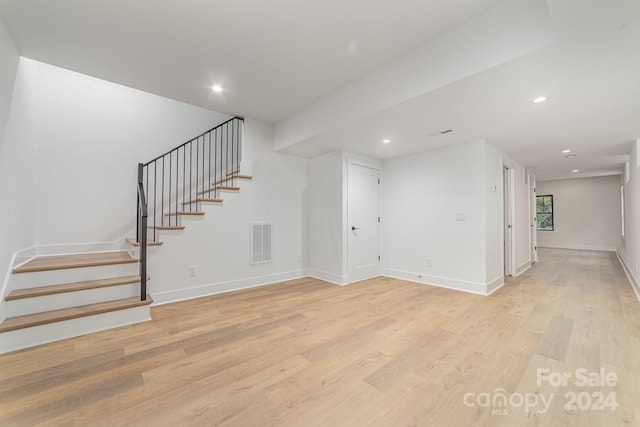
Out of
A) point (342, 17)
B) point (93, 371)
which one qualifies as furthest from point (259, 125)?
point (93, 371)

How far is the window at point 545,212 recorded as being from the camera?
30.7 feet

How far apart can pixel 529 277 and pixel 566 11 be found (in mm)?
4811

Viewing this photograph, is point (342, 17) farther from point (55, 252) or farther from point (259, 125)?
point (55, 252)

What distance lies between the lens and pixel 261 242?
4375 mm

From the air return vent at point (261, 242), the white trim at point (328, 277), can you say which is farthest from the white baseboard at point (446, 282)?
the air return vent at point (261, 242)

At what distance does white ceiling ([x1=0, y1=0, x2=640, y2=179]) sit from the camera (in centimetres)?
190

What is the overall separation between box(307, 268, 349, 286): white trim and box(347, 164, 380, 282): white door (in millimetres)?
171

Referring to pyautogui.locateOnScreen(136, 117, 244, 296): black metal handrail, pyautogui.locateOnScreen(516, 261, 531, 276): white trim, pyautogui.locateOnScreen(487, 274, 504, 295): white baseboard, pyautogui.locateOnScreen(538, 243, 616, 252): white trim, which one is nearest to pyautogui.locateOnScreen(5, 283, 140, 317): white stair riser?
pyautogui.locateOnScreen(136, 117, 244, 296): black metal handrail

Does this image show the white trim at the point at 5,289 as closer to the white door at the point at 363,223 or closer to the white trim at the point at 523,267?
the white door at the point at 363,223

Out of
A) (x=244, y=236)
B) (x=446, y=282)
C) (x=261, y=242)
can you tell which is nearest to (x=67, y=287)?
(x=244, y=236)

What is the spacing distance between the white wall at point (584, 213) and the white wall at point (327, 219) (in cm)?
919

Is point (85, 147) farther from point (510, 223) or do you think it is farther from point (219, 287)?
point (510, 223)

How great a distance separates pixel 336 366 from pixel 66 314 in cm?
254

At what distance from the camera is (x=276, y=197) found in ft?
15.1
